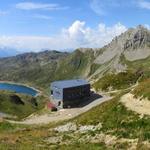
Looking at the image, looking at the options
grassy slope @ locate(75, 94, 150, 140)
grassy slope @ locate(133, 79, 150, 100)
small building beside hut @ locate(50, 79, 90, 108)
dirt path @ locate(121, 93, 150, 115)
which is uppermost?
grassy slope @ locate(133, 79, 150, 100)

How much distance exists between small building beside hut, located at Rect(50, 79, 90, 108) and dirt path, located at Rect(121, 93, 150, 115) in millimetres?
41633

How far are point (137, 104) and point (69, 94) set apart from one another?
4997 cm

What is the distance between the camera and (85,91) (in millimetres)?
106125

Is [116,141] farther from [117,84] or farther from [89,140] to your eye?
[117,84]

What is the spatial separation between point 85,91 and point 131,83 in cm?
2197

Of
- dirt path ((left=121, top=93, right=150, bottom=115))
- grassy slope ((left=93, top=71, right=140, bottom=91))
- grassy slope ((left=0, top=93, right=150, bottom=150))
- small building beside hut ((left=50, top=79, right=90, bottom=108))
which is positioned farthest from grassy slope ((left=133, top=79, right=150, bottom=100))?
grassy slope ((left=93, top=71, right=140, bottom=91))

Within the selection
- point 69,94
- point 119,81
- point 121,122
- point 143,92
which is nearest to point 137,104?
point 143,92

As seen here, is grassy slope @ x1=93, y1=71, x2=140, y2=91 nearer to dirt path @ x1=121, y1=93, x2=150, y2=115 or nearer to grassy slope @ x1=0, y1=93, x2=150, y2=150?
dirt path @ x1=121, y1=93, x2=150, y2=115

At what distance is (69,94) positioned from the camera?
100250 mm

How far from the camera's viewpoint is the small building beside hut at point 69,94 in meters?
98.5

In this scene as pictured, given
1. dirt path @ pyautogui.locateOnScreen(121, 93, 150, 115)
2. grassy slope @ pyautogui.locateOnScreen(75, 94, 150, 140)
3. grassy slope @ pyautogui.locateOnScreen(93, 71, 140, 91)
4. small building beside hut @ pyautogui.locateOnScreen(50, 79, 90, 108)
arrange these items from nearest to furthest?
grassy slope @ pyautogui.locateOnScreen(75, 94, 150, 140), dirt path @ pyautogui.locateOnScreen(121, 93, 150, 115), small building beside hut @ pyautogui.locateOnScreen(50, 79, 90, 108), grassy slope @ pyautogui.locateOnScreen(93, 71, 140, 91)

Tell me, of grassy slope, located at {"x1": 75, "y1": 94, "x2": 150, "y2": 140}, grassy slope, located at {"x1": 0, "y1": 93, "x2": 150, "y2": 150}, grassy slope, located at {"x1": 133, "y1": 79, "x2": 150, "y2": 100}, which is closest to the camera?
grassy slope, located at {"x1": 0, "y1": 93, "x2": 150, "y2": 150}

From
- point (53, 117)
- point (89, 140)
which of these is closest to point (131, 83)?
point (53, 117)

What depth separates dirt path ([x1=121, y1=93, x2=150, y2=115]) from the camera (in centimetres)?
4656
